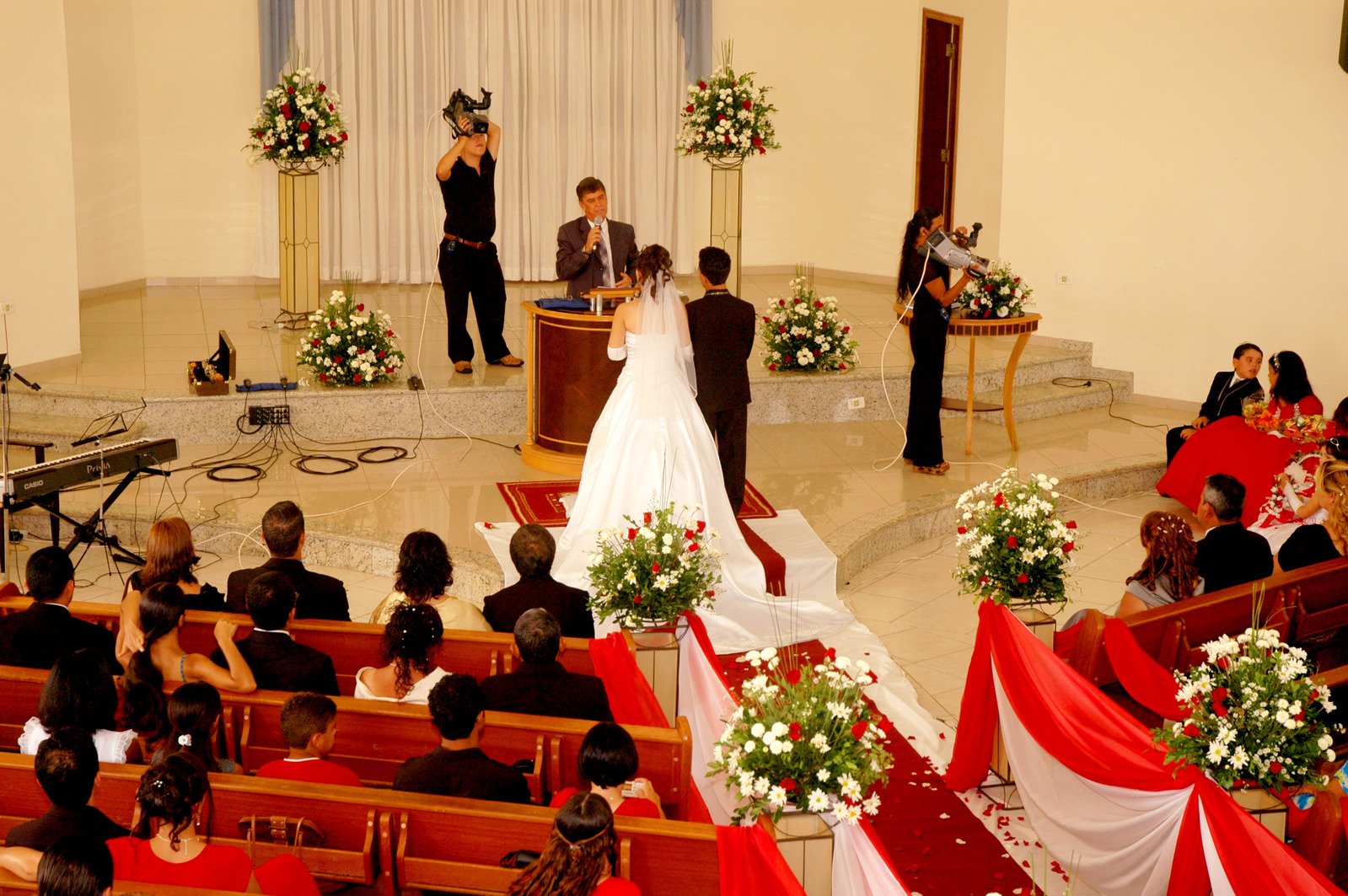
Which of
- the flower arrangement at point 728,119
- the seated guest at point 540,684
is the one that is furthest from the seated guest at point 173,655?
the flower arrangement at point 728,119

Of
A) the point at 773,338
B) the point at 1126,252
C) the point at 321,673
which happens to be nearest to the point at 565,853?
the point at 321,673

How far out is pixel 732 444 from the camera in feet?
26.3

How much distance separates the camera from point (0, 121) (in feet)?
32.0

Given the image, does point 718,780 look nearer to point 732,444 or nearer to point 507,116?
point 732,444

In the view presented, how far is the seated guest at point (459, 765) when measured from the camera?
4.03 m

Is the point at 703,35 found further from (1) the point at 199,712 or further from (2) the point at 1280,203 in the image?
(1) the point at 199,712

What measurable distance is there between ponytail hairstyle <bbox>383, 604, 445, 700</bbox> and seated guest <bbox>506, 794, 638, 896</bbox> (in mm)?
1505

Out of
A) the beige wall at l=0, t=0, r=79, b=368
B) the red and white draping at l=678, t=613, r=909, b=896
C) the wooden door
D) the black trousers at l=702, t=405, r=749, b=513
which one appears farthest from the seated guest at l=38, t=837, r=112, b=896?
the wooden door

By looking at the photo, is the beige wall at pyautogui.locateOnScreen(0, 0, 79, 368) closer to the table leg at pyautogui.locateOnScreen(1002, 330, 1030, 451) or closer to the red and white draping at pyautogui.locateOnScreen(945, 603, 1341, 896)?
the table leg at pyautogui.locateOnScreen(1002, 330, 1030, 451)

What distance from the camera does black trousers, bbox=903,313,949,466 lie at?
9062 mm

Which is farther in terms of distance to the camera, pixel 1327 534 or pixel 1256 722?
pixel 1327 534

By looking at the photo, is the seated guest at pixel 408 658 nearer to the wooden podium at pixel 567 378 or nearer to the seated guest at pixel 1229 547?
the seated guest at pixel 1229 547

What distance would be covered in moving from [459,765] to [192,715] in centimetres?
76

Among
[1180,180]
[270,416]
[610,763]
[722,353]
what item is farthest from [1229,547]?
[270,416]
